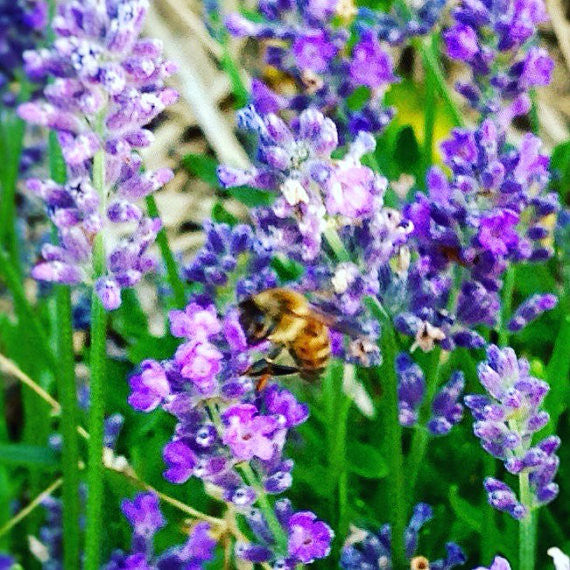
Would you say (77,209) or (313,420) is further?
(313,420)

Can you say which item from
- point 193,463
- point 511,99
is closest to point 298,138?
point 193,463

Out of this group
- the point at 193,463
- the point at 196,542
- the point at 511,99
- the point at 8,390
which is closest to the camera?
the point at 193,463

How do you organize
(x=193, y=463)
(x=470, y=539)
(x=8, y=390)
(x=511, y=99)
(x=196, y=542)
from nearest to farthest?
(x=193, y=463) < (x=196, y=542) < (x=511, y=99) < (x=470, y=539) < (x=8, y=390)

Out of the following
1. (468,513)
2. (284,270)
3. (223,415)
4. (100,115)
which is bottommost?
(468,513)

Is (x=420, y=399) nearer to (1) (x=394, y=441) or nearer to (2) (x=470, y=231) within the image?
(1) (x=394, y=441)

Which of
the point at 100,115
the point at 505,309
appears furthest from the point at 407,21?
the point at 100,115

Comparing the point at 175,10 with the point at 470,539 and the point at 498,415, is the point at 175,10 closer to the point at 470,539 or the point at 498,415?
the point at 470,539
